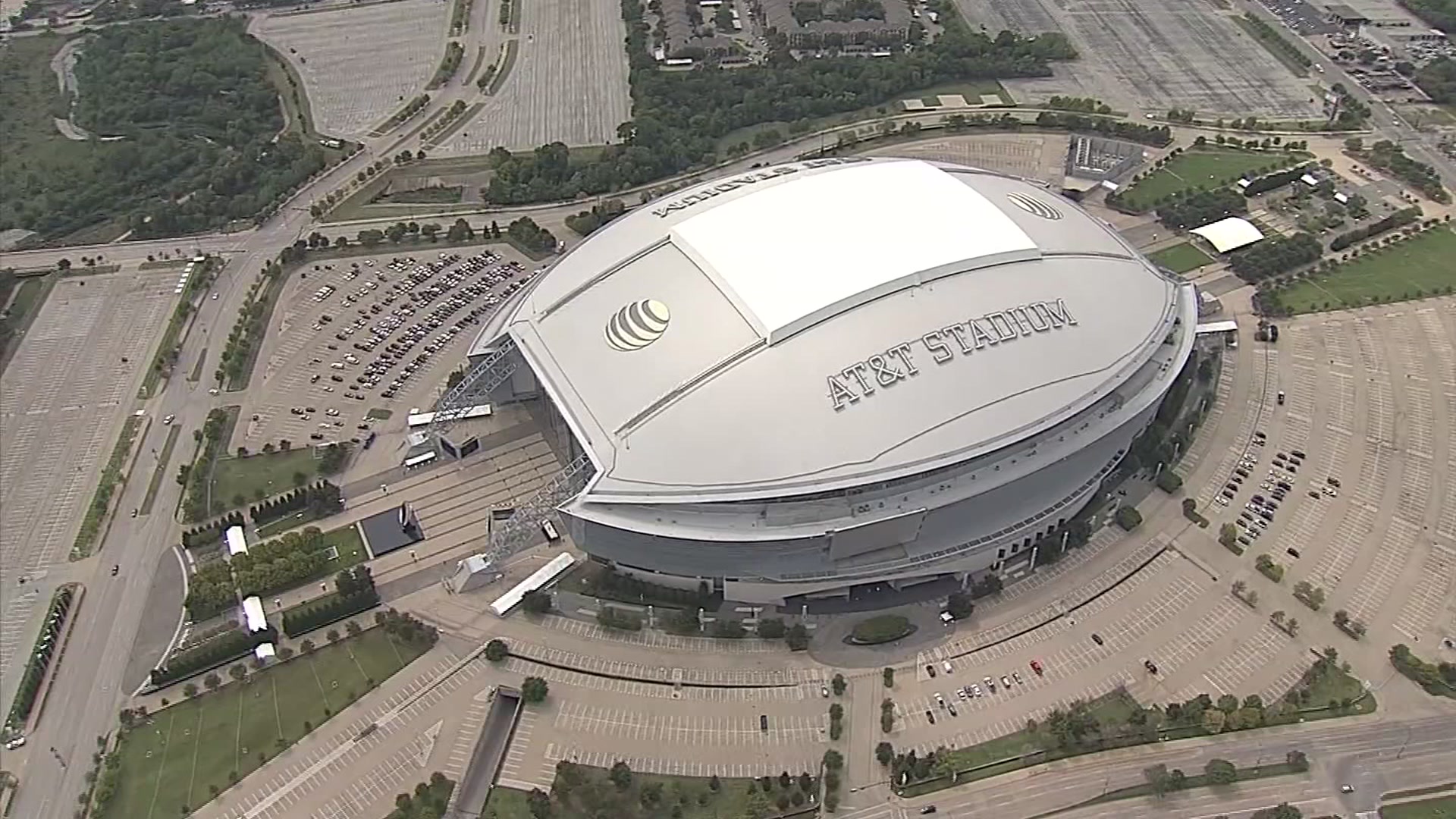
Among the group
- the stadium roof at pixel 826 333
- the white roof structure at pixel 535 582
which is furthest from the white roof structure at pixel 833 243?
the white roof structure at pixel 535 582

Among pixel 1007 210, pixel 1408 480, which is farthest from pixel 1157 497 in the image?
pixel 1007 210

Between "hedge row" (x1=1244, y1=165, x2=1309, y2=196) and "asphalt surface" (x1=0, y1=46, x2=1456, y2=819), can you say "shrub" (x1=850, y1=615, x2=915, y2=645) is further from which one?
"hedge row" (x1=1244, y1=165, x2=1309, y2=196)

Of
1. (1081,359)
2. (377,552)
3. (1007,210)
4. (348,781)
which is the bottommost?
(348,781)

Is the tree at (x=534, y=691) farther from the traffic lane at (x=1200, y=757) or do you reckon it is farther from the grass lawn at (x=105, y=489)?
the grass lawn at (x=105, y=489)

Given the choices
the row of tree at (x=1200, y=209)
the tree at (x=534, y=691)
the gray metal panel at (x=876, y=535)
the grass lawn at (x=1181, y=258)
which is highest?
the row of tree at (x=1200, y=209)

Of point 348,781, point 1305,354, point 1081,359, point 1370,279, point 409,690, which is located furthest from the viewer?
point 1370,279

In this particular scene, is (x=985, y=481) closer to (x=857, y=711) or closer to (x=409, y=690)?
(x=857, y=711)

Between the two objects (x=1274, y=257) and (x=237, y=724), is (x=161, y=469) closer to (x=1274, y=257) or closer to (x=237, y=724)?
(x=237, y=724)
